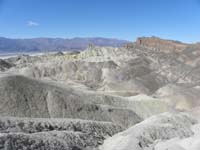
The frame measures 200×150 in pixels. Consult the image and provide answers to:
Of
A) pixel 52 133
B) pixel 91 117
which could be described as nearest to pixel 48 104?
pixel 91 117

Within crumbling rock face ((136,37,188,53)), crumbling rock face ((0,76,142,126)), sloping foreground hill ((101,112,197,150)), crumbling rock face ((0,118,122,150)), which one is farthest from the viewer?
crumbling rock face ((136,37,188,53))

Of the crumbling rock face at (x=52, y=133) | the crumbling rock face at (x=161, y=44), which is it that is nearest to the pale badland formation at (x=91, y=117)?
the crumbling rock face at (x=52, y=133)

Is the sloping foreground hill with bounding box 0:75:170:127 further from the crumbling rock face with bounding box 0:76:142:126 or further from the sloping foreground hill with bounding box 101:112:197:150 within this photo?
the sloping foreground hill with bounding box 101:112:197:150

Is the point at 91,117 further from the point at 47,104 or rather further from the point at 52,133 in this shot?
the point at 52,133

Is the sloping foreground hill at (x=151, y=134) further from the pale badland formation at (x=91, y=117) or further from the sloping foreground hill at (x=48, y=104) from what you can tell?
the sloping foreground hill at (x=48, y=104)

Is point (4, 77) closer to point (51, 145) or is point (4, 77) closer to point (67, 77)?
point (51, 145)

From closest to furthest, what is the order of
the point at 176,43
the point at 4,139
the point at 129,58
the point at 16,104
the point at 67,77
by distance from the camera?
the point at 4,139 → the point at 16,104 → the point at 67,77 → the point at 129,58 → the point at 176,43

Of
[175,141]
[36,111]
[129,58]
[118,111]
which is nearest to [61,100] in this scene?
[36,111]

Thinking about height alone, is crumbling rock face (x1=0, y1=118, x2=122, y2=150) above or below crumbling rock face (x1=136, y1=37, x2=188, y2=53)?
below

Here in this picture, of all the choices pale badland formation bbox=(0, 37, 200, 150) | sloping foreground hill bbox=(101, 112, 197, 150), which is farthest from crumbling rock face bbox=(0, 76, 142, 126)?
sloping foreground hill bbox=(101, 112, 197, 150)

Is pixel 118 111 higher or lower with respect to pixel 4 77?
lower

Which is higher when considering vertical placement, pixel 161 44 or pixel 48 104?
pixel 161 44
